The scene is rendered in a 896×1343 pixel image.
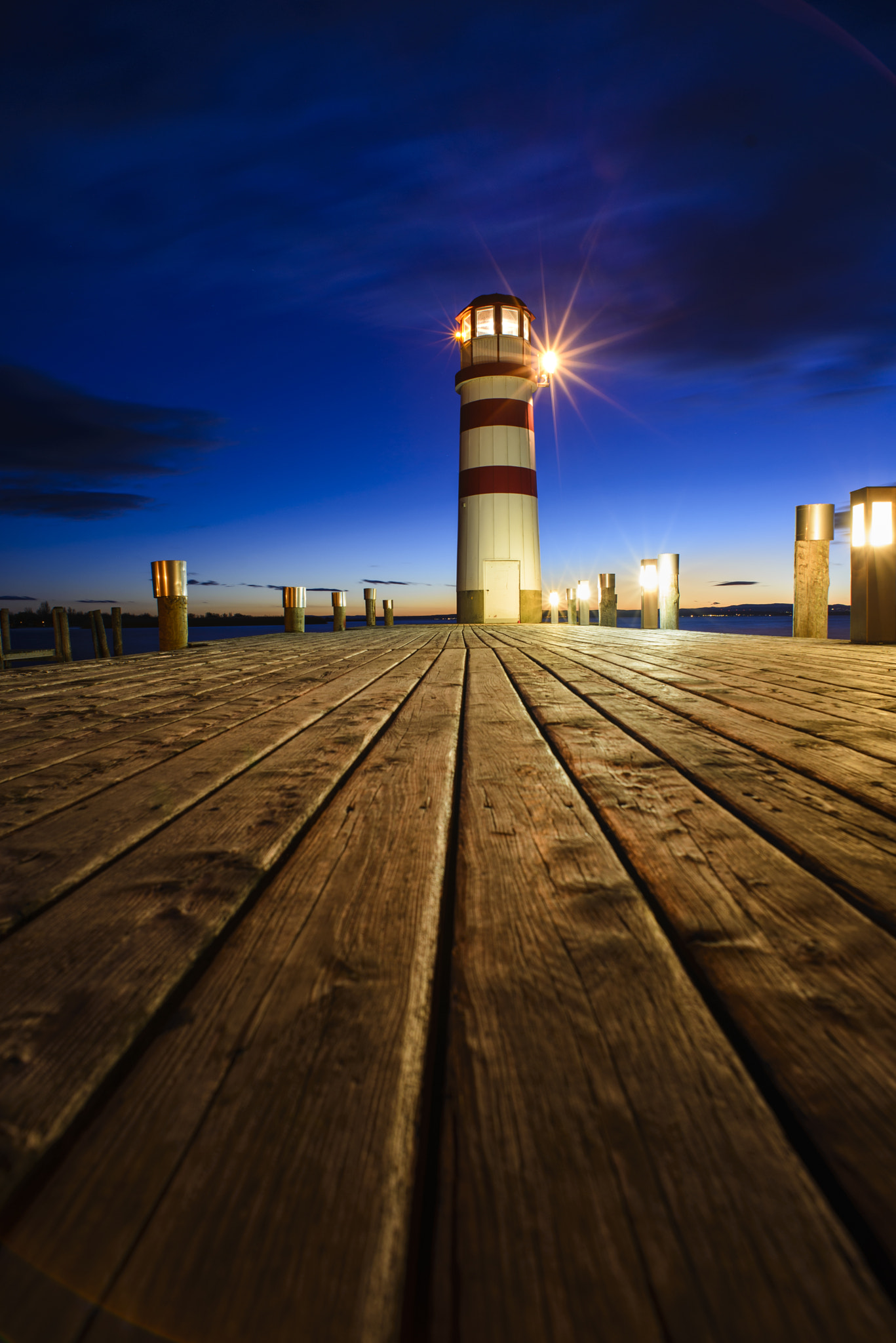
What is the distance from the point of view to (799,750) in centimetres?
203

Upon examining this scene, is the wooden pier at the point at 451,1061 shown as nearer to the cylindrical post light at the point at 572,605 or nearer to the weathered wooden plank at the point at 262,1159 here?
the weathered wooden plank at the point at 262,1159

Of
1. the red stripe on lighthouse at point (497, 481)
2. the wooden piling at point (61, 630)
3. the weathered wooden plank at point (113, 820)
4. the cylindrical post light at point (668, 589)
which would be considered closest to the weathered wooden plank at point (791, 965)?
the weathered wooden plank at point (113, 820)

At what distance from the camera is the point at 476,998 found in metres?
0.82

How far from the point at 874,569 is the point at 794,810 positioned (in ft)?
19.6

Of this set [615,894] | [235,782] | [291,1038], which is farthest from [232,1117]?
[235,782]

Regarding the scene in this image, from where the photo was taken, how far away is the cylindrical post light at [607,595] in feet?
54.9

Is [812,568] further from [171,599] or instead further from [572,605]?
[572,605]

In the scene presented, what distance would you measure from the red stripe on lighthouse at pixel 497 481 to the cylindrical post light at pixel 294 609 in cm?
514

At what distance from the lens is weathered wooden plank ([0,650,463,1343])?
484mm

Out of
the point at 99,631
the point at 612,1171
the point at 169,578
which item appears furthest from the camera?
the point at 99,631

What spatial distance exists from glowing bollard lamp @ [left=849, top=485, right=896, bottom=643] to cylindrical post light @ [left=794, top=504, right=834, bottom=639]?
0.43 metres

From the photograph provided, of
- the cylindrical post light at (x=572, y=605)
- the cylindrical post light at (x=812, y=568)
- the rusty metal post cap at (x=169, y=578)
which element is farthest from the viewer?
the cylindrical post light at (x=572, y=605)

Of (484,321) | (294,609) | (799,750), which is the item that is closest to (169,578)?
(294,609)

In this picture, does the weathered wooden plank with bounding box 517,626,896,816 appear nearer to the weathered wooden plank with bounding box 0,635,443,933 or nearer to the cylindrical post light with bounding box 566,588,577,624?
the weathered wooden plank with bounding box 0,635,443,933
